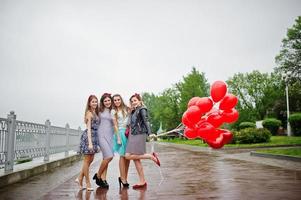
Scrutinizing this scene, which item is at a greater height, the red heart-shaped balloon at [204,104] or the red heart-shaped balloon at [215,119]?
the red heart-shaped balloon at [204,104]

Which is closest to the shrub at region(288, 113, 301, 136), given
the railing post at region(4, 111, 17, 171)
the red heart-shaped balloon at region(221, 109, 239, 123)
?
the red heart-shaped balloon at region(221, 109, 239, 123)

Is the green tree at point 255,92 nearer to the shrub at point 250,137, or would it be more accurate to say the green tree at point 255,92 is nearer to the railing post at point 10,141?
the shrub at point 250,137

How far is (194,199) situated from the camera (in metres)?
5.36

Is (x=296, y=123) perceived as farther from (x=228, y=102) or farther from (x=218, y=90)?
(x=218, y=90)

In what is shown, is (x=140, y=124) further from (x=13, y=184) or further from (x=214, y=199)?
(x=13, y=184)

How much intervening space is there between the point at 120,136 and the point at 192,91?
116ft

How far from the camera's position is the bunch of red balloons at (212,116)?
667 cm

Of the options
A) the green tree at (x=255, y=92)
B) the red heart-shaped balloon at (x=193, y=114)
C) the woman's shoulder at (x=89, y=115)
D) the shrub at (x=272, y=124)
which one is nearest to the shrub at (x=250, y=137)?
the shrub at (x=272, y=124)

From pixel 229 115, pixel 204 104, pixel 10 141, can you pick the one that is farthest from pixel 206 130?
pixel 10 141

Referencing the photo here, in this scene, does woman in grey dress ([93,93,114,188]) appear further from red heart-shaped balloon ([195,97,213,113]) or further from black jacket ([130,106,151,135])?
red heart-shaped balloon ([195,97,213,113])

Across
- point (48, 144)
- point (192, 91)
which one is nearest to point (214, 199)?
point (48, 144)

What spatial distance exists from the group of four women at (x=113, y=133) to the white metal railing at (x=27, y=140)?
6.98 feet

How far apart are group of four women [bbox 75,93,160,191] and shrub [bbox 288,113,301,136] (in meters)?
29.3

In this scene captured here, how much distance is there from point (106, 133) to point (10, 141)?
8.92ft
